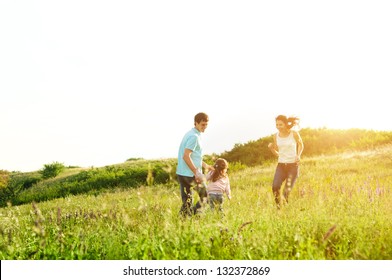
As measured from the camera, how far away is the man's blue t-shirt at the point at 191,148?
297 inches

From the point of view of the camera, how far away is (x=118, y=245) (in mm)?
5457

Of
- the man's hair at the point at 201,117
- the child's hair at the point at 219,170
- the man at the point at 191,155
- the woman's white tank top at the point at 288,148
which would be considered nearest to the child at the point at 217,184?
the child's hair at the point at 219,170

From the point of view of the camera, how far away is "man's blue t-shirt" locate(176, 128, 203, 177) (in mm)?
7535

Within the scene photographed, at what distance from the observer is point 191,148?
24.7ft

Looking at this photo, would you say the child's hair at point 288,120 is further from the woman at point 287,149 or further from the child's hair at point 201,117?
the child's hair at point 201,117

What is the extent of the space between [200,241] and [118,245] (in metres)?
1.19

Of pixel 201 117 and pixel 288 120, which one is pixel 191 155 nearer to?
pixel 201 117

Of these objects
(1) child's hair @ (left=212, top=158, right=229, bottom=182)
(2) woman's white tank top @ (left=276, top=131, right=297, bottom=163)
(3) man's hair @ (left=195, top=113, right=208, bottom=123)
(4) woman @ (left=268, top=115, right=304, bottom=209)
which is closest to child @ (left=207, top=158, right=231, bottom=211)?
(1) child's hair @ (left=212, top=158, right=229, bottom=182)

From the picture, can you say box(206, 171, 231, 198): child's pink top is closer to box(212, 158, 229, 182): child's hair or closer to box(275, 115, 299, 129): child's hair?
box(212, 158, 229, 182): child's hair

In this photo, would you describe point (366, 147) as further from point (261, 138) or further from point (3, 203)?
point (3, 203)

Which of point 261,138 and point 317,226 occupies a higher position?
point 261,138
